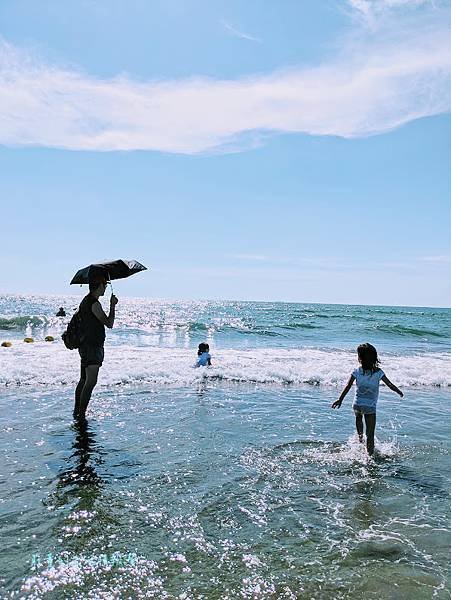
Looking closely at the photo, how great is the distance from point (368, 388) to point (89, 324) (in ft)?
15.7

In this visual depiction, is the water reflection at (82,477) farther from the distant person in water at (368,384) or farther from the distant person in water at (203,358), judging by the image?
the distant person in water at (203,358)

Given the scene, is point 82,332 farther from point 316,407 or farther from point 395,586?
point 395,586

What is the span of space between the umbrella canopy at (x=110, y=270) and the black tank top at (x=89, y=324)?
1.32ft

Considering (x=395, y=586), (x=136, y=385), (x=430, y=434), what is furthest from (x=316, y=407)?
(x=395, y=586)

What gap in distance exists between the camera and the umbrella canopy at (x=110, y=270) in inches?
322

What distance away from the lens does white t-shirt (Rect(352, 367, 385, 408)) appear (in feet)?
24.2

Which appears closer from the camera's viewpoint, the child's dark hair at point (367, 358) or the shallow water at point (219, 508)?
the shallow water at point (219, 508)

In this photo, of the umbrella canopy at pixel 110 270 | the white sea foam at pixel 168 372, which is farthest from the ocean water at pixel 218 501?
the umbrella canopy at pixel 110 270

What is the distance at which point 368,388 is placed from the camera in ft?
24.3

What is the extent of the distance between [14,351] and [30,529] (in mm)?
16057

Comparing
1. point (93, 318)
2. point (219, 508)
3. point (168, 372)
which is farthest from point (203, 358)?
A: point (219, 508)

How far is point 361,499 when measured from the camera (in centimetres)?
544

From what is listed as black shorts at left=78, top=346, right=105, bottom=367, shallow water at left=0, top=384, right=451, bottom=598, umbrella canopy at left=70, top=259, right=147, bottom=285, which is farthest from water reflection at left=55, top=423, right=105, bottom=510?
umbrella canopy at left=70, top=259, right=147, bottom=285

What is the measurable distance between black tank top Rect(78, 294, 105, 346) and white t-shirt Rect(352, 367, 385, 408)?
14.6 ft
